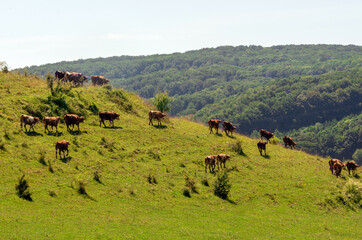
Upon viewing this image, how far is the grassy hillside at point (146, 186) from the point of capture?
21188mm

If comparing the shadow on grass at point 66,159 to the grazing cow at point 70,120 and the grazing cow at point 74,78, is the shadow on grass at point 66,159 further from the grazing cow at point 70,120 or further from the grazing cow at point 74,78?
the grazing cow at point 74,78

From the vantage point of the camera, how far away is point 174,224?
2261 cm

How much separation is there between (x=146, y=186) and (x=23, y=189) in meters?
8.91

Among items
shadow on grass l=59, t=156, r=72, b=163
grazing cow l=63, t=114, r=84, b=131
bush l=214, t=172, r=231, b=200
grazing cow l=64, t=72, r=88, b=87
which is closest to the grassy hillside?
shadow on grass l=59, t=156, r=72, b=163

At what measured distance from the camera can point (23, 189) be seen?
73.3ft

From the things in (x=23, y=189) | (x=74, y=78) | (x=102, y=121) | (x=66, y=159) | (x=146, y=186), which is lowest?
(x=146, y=186)

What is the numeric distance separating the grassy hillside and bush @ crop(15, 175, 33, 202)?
40cm

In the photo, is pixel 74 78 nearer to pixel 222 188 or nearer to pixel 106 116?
pixel 106 116

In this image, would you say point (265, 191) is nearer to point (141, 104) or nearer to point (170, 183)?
point (170, 183)

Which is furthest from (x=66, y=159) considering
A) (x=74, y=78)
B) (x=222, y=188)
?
(x=74, y=78)

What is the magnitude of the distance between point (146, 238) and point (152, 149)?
1754 centimetres

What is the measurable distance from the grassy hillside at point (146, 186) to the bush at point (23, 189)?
0.40 meters

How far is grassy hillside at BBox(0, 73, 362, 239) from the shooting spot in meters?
21.2

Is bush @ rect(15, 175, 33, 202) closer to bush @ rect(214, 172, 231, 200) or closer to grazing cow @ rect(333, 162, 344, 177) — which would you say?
bush @ rect(214, 172, 231, 200)
